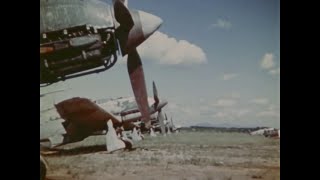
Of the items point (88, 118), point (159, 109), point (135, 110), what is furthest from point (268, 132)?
point (88, 118)

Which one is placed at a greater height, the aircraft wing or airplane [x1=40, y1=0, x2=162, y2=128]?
airplane [x1=40, y1=0, x2=162, y2=128]

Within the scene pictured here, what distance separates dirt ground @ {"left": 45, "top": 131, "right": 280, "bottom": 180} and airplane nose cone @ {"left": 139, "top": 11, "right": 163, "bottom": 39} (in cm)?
66

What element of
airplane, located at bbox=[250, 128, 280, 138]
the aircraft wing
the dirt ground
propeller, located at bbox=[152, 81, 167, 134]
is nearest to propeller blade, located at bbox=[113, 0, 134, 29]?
propeller, located at bbox=[152, 81, 167, 134]

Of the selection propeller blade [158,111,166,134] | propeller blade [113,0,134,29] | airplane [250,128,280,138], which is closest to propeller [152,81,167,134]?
propeller blade [158,111,166,134]

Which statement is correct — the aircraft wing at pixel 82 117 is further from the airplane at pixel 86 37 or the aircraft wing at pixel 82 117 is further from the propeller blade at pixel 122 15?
the propeller blade at pixel 122 15

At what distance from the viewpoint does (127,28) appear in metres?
2.65

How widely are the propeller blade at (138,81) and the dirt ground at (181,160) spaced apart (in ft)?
0.69

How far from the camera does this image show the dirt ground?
8.42 feet

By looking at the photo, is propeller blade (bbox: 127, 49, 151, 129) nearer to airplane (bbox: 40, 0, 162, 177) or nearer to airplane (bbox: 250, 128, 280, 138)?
airplane (bbox: 40, 0, 162, 177)

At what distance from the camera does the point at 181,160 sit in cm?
258

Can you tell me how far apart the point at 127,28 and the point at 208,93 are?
0.65m

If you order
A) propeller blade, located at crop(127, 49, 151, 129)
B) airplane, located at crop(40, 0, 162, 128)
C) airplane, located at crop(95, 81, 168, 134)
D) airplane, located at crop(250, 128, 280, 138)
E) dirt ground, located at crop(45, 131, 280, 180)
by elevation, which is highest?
airplane, located at crop(40, 0, 162, 128)

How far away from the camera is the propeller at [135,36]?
260 centimetres
